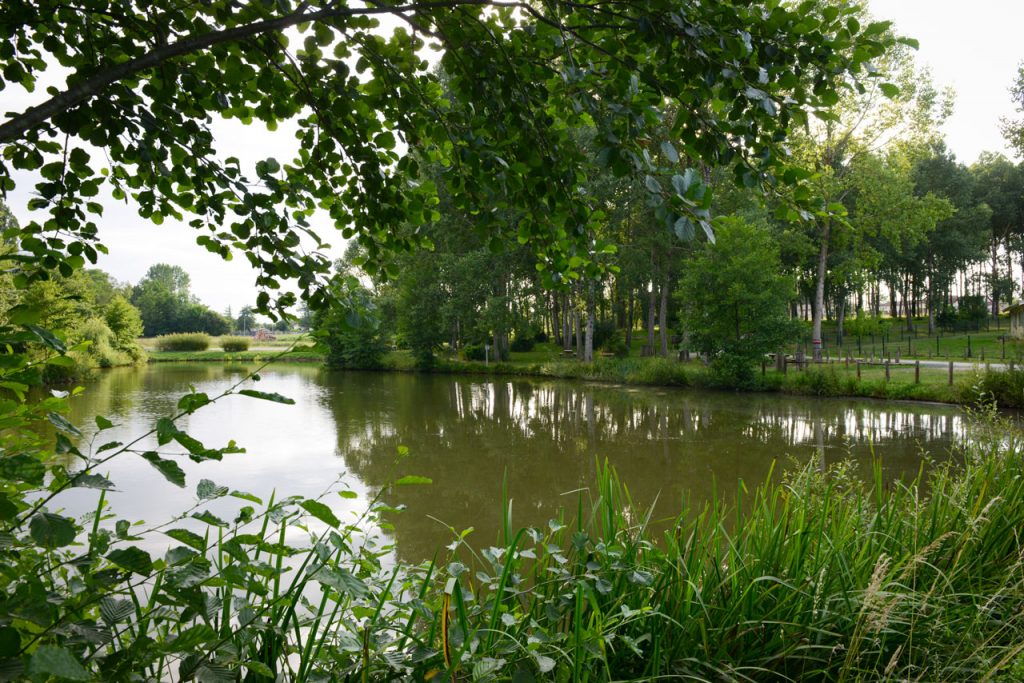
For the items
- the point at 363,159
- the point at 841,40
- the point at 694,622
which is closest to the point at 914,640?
the point at 694,622

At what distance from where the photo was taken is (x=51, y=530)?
3.83ft

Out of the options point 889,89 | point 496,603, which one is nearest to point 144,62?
point 496,603

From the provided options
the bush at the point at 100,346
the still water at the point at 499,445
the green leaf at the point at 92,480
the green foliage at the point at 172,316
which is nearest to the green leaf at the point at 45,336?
the green leaf at the point at 92,480

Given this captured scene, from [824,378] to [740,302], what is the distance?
3.57m

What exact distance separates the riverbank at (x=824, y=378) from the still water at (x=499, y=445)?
0.86 metres

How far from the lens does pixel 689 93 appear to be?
6.35ft

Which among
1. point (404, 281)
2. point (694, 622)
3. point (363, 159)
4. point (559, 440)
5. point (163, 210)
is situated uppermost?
point (404, 281)

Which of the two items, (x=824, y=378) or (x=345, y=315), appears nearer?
(x=345, y=315)

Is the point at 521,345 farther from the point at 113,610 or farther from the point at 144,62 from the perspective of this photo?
the point at 113,610

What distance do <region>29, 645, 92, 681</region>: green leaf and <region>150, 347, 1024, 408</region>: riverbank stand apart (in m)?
11.1

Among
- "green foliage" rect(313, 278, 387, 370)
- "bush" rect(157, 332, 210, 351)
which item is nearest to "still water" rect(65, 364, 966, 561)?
"green foliage" rect(313, 278, 387, 370)

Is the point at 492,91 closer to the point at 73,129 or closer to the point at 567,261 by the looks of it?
the point at 567,261

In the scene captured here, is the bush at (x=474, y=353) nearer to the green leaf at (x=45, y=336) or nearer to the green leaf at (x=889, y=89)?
the green leaf at (x=889, y=89)

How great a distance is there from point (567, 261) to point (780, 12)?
1.29 m
